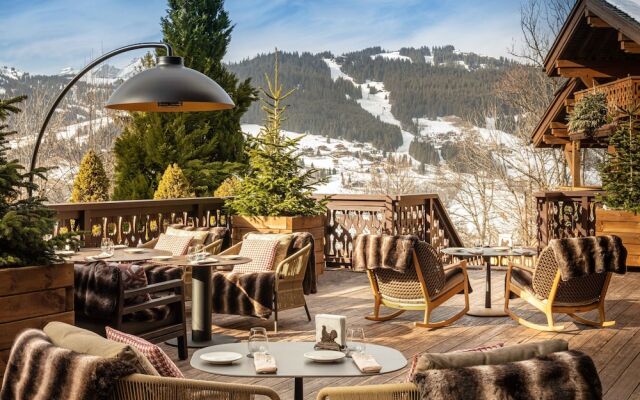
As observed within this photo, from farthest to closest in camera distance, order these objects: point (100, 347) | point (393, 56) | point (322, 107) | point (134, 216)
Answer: point (393, 56)
point (322, 107)
point (134, 216)
point (100, 347)

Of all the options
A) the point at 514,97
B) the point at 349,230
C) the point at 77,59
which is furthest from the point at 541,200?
the point at 77,59

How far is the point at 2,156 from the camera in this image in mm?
4371

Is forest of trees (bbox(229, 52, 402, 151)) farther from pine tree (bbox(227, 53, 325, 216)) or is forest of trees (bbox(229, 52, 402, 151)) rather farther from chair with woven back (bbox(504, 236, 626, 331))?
chair with woven back (bbox(504, 236, 626, 331))

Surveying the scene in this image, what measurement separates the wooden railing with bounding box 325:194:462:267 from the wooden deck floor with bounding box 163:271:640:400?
6.20 ft

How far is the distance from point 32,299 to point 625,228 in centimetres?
920

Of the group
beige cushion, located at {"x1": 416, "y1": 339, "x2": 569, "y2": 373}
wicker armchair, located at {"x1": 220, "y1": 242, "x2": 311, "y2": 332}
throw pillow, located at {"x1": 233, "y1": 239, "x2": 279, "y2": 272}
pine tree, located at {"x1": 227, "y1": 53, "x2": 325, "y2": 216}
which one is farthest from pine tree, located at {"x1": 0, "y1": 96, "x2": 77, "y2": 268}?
pine tree, located at {"x1": 227, "y1": 53, "x2": 325, "y2": 216}

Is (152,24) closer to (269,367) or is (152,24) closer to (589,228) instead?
(589,228)

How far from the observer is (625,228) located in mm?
11219

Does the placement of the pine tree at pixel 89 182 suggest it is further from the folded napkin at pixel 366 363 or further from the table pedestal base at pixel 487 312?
the folded napkin at pixel 366 363

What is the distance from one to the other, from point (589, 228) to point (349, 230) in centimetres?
402

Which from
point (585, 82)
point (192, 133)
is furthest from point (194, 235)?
point (585, 82)

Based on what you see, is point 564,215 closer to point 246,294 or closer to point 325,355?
point 246,294

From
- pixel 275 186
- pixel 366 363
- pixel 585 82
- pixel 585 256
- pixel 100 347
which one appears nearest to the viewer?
pixel 100 347

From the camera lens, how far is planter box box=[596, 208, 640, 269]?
36.6ft
